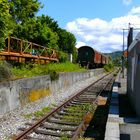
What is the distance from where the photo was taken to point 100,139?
38.6ft

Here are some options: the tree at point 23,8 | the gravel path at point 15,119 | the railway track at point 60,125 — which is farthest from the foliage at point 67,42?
the railway track at point 60,125

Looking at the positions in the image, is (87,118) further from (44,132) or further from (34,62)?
(34,62)

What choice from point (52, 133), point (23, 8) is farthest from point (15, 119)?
point (23, 8)

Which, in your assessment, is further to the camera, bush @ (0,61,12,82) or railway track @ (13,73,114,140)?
bush @ (0,61,12,82)

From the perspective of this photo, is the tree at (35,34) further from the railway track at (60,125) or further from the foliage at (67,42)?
the railway track at (60,125)

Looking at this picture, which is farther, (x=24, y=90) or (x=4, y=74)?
(x=24, y=90)

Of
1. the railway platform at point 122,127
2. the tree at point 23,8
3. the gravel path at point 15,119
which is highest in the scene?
the tree at point 23,8

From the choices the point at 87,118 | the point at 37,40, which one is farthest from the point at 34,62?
the point at 37,40

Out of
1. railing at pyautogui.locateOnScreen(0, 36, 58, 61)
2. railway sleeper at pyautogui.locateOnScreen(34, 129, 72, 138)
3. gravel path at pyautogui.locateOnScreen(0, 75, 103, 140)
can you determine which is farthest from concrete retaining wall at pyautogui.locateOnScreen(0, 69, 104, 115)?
railway sleeper at pyautogui.locateOnScreen(34, 129, 72, 138)

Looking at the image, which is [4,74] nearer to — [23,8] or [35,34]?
[23,8]

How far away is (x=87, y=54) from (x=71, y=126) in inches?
2077

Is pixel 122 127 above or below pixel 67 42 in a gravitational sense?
below

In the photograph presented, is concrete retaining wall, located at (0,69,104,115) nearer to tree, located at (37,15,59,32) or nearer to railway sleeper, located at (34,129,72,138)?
railway sleeper, located at (34,129,72,138)

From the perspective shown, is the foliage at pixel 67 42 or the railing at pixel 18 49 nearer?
the railing at pixel 18 49
